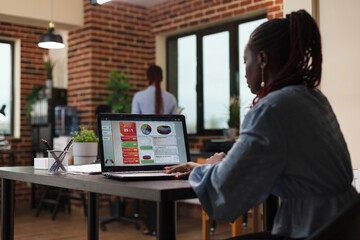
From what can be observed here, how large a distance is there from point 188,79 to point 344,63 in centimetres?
275

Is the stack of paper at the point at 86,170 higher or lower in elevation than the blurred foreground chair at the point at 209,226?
higher

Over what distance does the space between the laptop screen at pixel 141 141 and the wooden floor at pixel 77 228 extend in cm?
268

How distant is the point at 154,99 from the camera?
479 centimetres

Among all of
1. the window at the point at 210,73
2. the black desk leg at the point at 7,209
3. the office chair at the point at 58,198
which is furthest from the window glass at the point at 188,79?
the black desk leg at the point at 7,209

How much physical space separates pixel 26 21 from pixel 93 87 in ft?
3.63

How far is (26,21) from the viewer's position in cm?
562

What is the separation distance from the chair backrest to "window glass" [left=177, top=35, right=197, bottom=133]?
15.7 feet

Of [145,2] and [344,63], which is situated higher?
[145,2]

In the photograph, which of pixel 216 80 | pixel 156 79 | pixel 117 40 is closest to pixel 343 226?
pixel 156 79

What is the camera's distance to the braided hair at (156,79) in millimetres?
4688

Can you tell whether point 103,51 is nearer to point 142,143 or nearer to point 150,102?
point 150,102

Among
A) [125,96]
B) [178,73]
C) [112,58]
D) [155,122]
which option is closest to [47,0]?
[112,58]

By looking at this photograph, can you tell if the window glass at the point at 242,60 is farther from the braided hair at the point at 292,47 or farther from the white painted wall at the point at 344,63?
the braided hair at the point at 292,47

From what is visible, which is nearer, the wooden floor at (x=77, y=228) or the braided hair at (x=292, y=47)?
the braided hair at (x=292, y=47)
